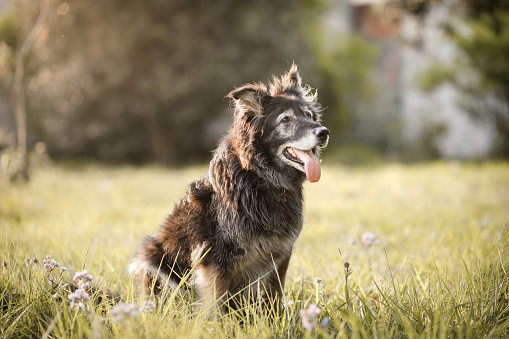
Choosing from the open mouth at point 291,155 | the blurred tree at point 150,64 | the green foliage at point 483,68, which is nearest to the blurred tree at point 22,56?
the blurred tree at point 150,64

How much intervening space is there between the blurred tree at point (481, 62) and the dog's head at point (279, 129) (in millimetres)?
8249

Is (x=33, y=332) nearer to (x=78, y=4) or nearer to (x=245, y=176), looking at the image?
(x=245, y=176)

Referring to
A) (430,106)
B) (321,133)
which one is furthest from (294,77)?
(430,106)

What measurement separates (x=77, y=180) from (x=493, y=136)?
12.2 m

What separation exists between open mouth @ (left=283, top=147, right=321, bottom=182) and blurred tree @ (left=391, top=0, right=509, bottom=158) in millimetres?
8432

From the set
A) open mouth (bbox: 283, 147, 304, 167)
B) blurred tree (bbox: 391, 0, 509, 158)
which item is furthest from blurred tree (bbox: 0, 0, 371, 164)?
open mouth (bbox: 283, 147, 304, 167)

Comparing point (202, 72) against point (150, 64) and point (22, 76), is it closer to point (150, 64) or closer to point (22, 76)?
point (150, 64)

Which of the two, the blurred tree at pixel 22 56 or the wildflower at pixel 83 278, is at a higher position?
the blurred tree at pixel 22 56

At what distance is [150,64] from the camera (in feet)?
37.0

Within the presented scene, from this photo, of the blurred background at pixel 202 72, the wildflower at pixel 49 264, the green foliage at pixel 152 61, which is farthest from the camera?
the green foliage at pixel 152 61

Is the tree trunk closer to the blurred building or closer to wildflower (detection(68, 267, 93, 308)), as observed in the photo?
wildflower (detection(68, 267, 93, 308))

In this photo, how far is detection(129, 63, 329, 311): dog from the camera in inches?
92.2

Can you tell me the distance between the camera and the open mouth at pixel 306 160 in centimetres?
244

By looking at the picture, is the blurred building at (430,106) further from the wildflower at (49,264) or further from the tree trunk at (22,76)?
the wildflower at (49,264)
